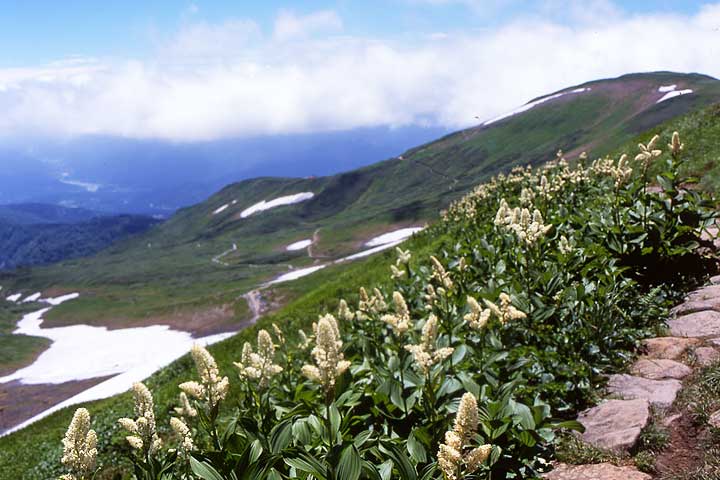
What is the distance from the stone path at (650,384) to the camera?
538cm

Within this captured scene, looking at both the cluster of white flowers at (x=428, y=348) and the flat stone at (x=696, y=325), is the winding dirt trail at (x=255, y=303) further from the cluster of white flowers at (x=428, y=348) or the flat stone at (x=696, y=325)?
the cluster of white flowers at (x=428, y=348)

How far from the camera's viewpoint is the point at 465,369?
708cm

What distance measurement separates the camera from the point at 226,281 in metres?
160

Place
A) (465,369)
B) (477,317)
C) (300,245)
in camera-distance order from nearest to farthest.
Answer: (477,317)
(465,369)
(300,245)

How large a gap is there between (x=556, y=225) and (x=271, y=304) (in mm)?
92297

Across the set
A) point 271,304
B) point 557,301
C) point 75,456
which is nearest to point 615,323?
point 557,301

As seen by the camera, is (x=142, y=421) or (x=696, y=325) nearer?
(x=142, y=421)

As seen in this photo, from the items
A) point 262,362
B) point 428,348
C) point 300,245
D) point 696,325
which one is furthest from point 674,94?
point 262,362

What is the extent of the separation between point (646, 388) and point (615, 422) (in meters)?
1.05

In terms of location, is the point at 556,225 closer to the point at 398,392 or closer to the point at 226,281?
the point at 398,392

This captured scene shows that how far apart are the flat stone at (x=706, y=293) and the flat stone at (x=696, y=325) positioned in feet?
2.17

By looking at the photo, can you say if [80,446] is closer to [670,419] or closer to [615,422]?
[615,422]

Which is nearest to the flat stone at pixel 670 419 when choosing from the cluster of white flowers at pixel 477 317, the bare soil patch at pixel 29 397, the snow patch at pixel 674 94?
the cluster of white flowers at pixel 477 317

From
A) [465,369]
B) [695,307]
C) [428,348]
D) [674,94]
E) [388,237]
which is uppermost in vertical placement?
[674,94]
